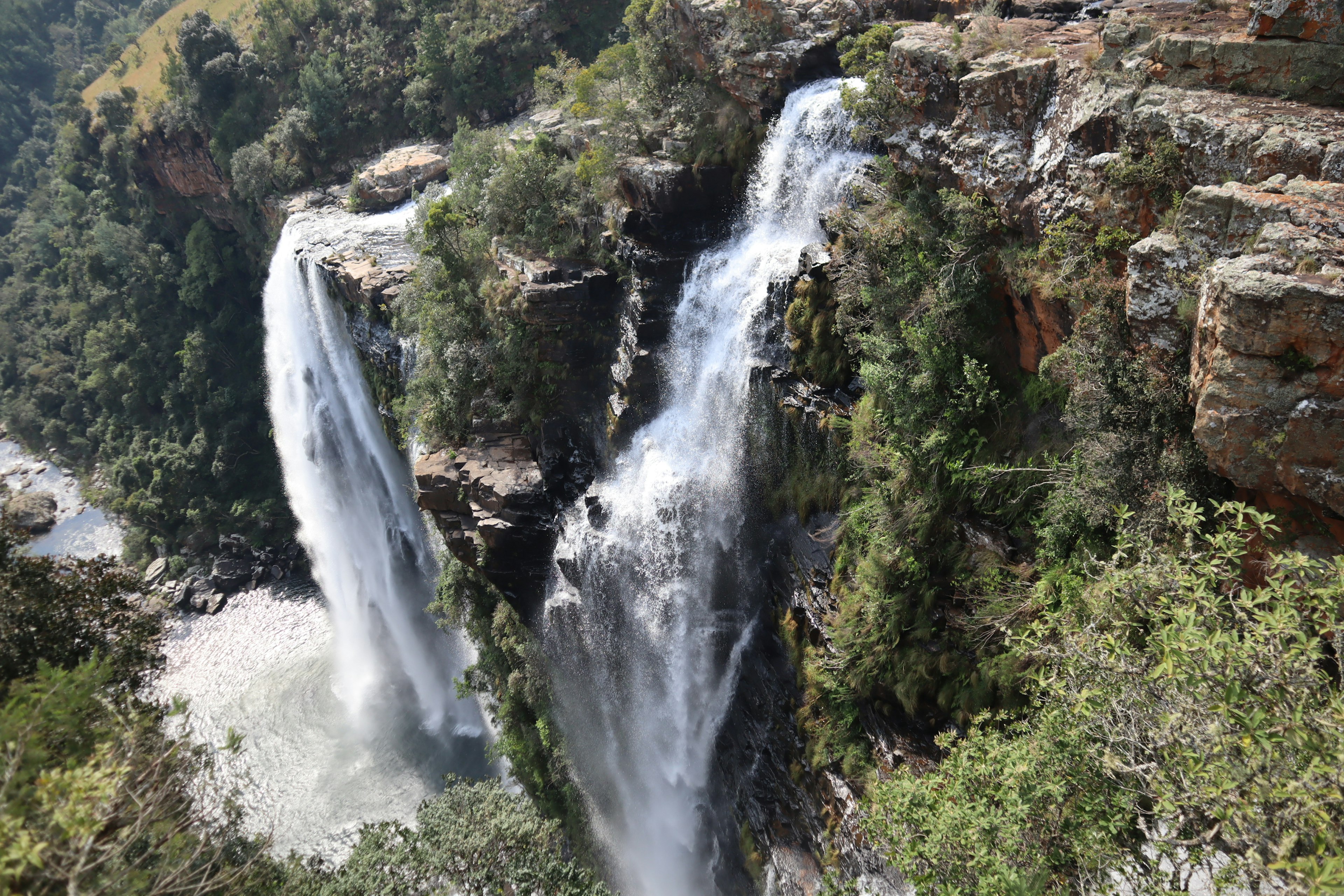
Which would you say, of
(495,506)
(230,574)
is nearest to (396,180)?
(495,506)

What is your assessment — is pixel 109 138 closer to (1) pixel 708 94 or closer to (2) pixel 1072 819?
(1) pixel 708 94

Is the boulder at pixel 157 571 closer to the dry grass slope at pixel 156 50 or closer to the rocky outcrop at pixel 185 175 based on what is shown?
the rocky outcrop at pixel 185 175

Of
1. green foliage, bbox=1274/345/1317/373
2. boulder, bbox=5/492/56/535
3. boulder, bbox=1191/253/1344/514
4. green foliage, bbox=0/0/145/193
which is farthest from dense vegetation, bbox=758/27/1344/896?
green foliage, bbox=0/0/145/193

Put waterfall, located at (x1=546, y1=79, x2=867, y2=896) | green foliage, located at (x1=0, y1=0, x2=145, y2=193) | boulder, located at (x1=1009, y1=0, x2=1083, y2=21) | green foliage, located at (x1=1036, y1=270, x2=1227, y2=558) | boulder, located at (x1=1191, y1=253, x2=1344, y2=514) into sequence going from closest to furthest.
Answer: boulder, located at (x1=1191, y1=253, x2=1344, y2=514) → green foliage, located at (x1=1036, y1=270, x2=1227, y2=558) → boulder, located at (x1=1009, y1=0, x2=1083, y2=21) → waterfall, located at (x1=546, y1=79, x2=867, y2=896) → green foliage, located at (x1=0, y1=0, x2=145, y2=193)

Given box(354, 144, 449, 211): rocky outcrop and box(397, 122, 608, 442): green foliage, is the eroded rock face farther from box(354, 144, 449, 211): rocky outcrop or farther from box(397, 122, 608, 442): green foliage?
box(354, 144, 449, 211): rocky outcrop

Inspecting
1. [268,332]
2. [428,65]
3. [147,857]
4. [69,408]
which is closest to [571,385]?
[147,857]

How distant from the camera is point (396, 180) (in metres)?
35.4

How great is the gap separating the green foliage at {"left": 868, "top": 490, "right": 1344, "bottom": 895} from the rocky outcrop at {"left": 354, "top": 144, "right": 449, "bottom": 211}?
115 feet

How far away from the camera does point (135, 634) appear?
12055 millimetres

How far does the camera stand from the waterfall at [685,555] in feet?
57.7

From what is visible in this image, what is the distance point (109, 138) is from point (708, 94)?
2058 inches

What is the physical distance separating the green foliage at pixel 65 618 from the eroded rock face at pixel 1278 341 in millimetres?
14798

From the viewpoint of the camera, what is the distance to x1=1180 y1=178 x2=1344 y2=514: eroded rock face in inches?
306

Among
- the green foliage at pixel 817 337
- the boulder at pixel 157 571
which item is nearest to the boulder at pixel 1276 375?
the green foliage at pixel 817 337
